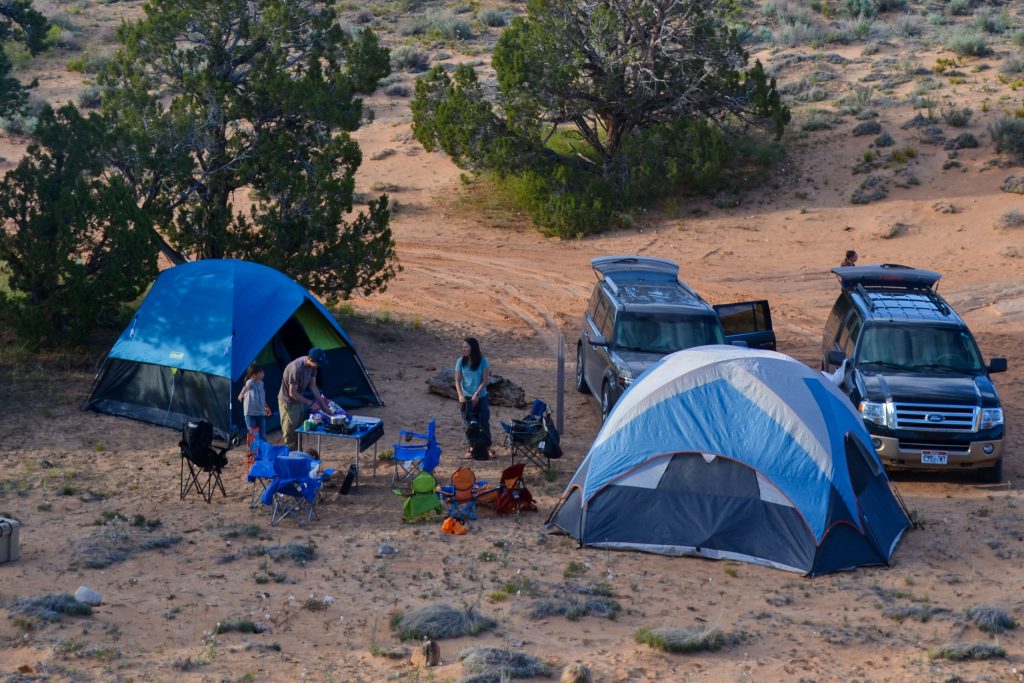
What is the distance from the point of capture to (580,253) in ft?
86.2

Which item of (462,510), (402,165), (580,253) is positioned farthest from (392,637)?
(402,165)

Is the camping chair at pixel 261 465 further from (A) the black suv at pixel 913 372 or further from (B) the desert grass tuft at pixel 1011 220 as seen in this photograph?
(B) the desert grass tuft at pixel 1011 220

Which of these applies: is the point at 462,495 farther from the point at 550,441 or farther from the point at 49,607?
the point at 49,607

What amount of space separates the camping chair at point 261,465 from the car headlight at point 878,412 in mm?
6597

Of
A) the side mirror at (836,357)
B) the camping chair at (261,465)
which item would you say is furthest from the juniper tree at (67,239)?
the side mirror at (836,357)

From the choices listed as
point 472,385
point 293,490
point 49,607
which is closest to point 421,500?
point 293,490

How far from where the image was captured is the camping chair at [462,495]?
11969 mm

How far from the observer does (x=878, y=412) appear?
1363 centimetres

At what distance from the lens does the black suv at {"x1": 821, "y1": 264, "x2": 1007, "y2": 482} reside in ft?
44.2

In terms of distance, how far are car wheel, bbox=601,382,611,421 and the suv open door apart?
7.48 ft

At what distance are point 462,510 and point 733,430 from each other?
2.87m

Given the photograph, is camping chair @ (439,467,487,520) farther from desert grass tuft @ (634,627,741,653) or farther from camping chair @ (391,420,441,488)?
desert grass tuft @ (634,627,741,653)

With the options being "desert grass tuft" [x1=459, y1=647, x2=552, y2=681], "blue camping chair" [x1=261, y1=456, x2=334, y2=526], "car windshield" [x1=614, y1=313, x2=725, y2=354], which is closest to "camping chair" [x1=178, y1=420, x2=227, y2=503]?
"blue camping chair" [x1=261, y1=456, x2=334, y2=526]

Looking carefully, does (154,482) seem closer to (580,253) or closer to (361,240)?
(361,240)
